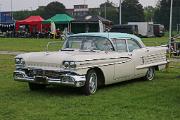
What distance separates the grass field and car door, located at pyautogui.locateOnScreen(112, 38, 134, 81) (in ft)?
1.01

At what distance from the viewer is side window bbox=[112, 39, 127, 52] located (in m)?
12.2

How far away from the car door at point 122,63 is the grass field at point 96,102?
31cm

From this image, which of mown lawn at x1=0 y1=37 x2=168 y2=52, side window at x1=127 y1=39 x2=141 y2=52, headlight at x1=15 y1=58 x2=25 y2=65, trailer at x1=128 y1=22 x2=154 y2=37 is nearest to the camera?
headlight at x1=15 y1=58 x2=25 y2=65

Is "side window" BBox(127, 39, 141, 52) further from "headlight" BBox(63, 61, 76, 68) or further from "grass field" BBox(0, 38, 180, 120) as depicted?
"headlight" BBox(63, 61, 76, 68)

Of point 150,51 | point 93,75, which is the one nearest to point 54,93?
point 93,75

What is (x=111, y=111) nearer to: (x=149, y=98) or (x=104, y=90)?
(x=149, y=98)

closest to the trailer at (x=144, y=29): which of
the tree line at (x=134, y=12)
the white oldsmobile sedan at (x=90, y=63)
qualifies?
the tree line at (x=134, y=12)

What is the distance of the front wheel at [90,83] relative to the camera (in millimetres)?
10500

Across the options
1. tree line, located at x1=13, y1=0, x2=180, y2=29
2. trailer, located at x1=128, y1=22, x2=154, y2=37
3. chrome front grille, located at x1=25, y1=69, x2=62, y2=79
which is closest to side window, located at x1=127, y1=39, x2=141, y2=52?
chrome front grille, located at x1=25, y1=69, x2=62, y2=79

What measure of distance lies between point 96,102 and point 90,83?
1.04 meters

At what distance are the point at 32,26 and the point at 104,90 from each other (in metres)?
51.2

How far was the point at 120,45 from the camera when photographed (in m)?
12.4

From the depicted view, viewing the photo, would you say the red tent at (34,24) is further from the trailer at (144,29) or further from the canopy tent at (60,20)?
the trailer at (144,29)

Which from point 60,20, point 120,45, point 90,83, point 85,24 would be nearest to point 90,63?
point 90,83
